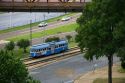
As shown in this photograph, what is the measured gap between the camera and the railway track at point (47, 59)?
3137 inches

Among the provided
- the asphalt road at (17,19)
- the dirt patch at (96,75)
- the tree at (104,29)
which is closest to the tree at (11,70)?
the tree at (104,29)

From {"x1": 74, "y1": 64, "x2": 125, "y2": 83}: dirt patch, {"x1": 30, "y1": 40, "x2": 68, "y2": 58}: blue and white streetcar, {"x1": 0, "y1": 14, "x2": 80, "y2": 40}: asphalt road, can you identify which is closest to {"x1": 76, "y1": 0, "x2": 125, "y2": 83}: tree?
{"x1": 74, "y1": 64, "x2": 125, "y2": 83}: dirt patch

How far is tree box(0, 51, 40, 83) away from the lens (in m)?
37.1

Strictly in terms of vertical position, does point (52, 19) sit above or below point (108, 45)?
below

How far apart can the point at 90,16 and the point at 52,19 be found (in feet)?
264

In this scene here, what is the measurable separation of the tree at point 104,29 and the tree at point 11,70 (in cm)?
1788

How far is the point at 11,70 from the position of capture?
1484 inches

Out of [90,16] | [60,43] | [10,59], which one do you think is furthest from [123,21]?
[60,43]

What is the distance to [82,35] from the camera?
5962 cm

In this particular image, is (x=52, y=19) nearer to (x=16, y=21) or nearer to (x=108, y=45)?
(x=16, y=21)

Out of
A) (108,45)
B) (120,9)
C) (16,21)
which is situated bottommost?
(16,21)

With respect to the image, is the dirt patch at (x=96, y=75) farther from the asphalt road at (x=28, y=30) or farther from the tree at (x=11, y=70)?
the asphalt road at (x=28, y=30)

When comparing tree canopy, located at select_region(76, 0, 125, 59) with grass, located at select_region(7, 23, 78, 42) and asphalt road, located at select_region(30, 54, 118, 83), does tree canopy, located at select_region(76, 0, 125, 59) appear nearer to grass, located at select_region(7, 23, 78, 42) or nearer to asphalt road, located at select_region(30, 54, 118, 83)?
asphalt road, located at select_region(30, 54, 118, 83)

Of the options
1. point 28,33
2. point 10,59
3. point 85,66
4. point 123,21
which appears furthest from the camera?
point 28,33
